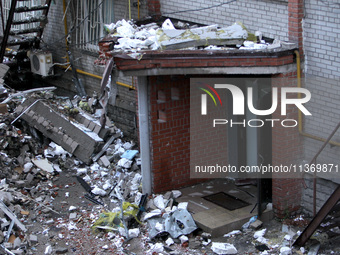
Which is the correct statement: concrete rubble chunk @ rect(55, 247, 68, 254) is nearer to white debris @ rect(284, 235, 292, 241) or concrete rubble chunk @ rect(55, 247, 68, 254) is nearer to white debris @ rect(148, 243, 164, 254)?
white debris @ rect(148, 243, 164, 254)

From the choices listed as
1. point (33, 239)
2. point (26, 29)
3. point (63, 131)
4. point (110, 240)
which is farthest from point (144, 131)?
point (26, 29)

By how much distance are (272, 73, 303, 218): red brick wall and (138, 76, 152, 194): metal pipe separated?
2403 mm

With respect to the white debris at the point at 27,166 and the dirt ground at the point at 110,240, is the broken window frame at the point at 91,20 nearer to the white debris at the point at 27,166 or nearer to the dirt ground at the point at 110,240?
the white debris at the point at 27,166

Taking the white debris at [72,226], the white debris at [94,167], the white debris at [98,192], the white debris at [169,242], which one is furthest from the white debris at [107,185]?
the white debris at [169,242]

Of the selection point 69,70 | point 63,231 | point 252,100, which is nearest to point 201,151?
point 252,100

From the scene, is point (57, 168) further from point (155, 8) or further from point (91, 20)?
point (91, 20)

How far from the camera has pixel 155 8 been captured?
11.6 metres

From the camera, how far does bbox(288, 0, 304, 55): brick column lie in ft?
28.2

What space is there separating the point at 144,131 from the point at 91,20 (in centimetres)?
478

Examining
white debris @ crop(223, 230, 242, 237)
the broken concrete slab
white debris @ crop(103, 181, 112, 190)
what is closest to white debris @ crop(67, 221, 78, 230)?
white debris @ crop(103, 181, 112, 190)

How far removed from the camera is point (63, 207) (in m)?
10.2

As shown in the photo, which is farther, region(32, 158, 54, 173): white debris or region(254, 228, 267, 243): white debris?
region(32, 158, 54, 173): white debris

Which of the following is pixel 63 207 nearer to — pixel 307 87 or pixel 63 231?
pixel 63 231

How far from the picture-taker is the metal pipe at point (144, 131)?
9.93m
